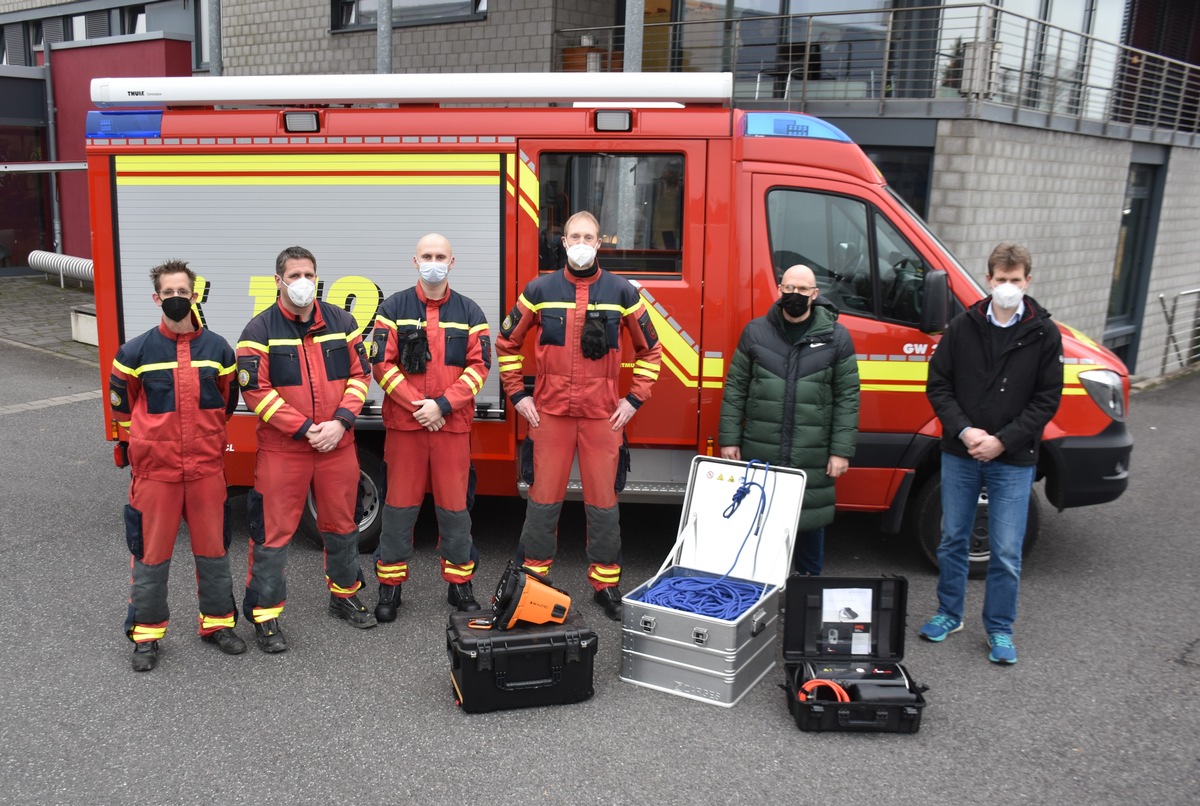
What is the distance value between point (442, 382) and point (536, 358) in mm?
516

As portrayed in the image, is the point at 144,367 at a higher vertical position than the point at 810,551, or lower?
higher

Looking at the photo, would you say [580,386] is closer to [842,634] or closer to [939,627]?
[842,634]

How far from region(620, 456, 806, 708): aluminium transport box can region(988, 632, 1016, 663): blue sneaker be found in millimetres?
1075

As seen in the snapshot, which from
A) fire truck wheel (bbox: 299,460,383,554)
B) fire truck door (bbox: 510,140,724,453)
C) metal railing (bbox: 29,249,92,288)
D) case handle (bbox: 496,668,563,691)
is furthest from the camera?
metal railing (bbox: 29,249,92,288)

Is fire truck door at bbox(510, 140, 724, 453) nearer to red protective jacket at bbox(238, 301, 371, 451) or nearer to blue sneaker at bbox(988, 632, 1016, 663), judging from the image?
red protective jacket at bbox(238, 301, 371, 451)

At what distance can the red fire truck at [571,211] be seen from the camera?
5.64 meters

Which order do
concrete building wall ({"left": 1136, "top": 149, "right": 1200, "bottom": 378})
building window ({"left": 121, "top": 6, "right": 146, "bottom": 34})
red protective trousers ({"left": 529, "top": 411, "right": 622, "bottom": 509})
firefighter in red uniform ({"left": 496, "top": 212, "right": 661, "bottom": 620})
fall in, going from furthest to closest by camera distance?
building window ({"left": 121, "top": 6, "right": 146, "bottom": 34}), concrete building wall ({"left": 1136, "top": 149, "right": 1200, "bottom": 378}), red protective trousers ({"left": 529, "top": 411, "right": 622, "bottom": 509}), firefighter in red uniform ({"left": 496, "top": 212, "right": 661, "bottom": 620})

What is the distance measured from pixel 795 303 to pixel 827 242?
31.5 inches

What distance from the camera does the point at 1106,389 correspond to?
5977mm

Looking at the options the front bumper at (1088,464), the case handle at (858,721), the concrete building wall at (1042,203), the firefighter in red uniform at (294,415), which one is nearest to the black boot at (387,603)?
the firefighter in red uniform at (294,415)

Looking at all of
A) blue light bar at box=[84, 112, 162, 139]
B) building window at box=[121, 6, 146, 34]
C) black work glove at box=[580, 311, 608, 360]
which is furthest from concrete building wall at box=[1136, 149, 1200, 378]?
building window at box=[121, 6, 146, 34]

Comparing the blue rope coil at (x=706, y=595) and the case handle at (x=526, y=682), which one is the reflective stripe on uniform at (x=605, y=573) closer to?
the blue rope coil at (x=706, y=595)

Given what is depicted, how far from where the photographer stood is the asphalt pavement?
13.0 ft

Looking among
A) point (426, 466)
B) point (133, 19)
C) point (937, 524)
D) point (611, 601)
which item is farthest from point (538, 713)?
point (133, 19)
